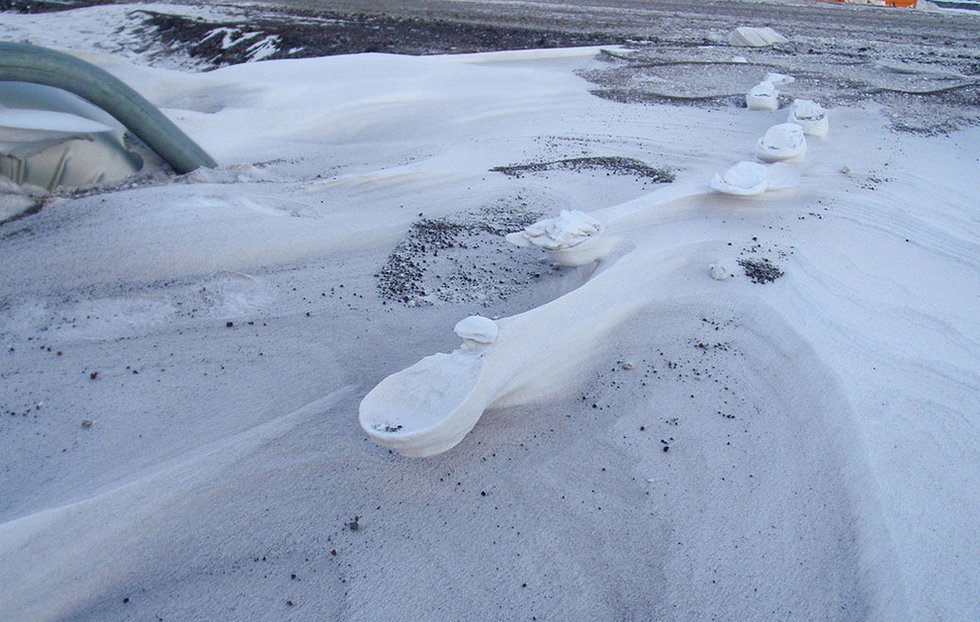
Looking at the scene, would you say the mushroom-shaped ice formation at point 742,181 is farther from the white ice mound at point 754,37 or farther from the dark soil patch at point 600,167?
the white ice mound at point 754,37

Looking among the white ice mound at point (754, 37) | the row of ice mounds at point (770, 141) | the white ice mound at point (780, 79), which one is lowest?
the row of ice mounds at point (770, 141)

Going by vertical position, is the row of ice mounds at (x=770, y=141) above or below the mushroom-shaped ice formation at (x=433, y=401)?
above

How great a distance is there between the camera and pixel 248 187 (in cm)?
358

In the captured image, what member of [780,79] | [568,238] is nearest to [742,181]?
[568,238]

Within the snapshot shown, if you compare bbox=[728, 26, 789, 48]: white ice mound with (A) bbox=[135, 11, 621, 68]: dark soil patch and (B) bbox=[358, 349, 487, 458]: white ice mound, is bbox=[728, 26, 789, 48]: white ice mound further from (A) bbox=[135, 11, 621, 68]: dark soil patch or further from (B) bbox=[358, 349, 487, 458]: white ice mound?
(B) bbox=[358, 349, 487, 458]: white ice mound

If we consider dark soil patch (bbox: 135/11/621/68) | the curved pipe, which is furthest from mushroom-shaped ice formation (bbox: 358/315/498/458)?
dark soil patch (bbox: 135/11/621/68)

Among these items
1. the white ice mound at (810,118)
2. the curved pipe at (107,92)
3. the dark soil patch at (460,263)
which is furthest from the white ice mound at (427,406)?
the white ice mound at (810,118)

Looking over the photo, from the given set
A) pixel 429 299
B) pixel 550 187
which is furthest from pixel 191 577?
pixel 550 187

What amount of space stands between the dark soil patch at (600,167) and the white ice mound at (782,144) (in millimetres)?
651

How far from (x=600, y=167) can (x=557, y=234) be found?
1305mm

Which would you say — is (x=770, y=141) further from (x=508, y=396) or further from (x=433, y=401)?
(x=433, y=401)

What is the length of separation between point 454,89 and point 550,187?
1.97 meters

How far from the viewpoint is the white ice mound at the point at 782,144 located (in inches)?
158

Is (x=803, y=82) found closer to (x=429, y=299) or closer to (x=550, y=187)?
(x=550, y=187)
